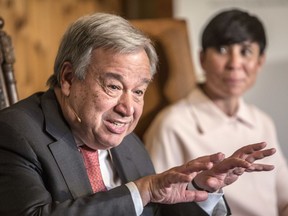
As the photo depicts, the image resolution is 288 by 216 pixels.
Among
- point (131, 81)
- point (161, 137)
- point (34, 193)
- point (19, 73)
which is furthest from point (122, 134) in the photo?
point (19, 73)

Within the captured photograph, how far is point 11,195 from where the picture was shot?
1021mm

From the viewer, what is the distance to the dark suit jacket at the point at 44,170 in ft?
3.33

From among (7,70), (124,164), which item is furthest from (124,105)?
(7,70)

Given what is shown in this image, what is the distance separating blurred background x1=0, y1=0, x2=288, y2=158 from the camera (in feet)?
7.79

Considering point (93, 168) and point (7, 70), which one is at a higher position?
point (7, 70)

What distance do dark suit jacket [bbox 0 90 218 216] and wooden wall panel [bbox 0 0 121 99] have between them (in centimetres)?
121

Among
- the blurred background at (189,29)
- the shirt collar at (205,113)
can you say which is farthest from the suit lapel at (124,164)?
the blurred background at (189,29)

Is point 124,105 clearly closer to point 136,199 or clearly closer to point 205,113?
point 136,199

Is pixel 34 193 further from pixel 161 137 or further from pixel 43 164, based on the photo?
pixel 161 137

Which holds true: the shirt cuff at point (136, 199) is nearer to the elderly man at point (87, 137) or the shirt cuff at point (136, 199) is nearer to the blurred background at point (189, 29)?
the elderly man at point (87, 137)

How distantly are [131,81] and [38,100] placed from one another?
0.23 metres

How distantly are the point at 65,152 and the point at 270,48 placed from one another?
5.26 ft

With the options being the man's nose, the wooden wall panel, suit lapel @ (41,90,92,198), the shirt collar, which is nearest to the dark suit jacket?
suit lapel @ (41,90,92,198)

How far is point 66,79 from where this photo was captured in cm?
114
